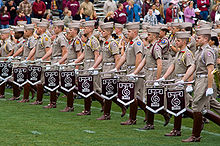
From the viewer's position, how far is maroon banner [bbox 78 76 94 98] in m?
13.3

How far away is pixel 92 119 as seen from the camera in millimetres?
13109


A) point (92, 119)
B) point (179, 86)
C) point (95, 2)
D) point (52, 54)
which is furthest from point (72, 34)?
point (95, 2)

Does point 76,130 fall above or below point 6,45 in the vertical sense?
below

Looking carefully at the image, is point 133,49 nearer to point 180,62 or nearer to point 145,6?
point 180,62

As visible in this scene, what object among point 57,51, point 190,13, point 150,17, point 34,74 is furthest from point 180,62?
point 150,17

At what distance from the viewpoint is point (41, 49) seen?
15.8 m

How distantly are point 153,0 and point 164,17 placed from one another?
1.77m

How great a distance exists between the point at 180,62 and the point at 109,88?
204 centimetres

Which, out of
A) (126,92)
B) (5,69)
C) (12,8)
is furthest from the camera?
(12,8)

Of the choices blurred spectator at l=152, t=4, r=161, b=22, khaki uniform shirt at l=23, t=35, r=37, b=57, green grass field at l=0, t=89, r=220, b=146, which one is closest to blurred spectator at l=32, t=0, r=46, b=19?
blurred spectator at l=152, t=4, r=161, b=22

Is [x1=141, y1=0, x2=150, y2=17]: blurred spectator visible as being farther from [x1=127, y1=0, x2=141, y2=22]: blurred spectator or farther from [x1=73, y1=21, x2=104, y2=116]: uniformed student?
[x1=73, y1=21, x2=104, y2=116]: uniformed student

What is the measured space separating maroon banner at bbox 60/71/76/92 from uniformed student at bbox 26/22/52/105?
142 centimetres

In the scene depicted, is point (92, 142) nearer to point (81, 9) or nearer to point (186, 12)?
point (186, 12)

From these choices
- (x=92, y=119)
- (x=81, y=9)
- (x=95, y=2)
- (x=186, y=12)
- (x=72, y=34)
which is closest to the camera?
(x=92, y=119)
